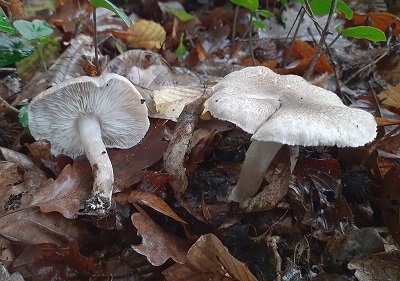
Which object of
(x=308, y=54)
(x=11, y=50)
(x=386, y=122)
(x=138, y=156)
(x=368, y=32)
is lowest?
(x=308, y=54)

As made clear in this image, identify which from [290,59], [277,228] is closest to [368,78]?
[290,59]

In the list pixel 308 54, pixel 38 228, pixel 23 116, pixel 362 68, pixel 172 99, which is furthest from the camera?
pixel 308 54

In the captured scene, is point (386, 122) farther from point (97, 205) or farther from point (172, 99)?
point (97, 205)

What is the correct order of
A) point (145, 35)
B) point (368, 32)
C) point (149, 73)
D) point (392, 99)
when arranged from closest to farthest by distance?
point (368, 32) < point (392, 99) < point (149, 73) < point (145, 35)

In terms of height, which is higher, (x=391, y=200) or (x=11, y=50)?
(x=11, y=50)

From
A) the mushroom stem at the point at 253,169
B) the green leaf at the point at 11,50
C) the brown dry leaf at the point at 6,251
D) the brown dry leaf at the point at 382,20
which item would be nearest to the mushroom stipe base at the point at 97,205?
the brown dry leaf at the point at 6,251

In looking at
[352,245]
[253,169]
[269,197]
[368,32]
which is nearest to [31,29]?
[253,169]

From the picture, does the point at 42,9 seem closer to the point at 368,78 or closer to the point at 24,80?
the point at 24,80
